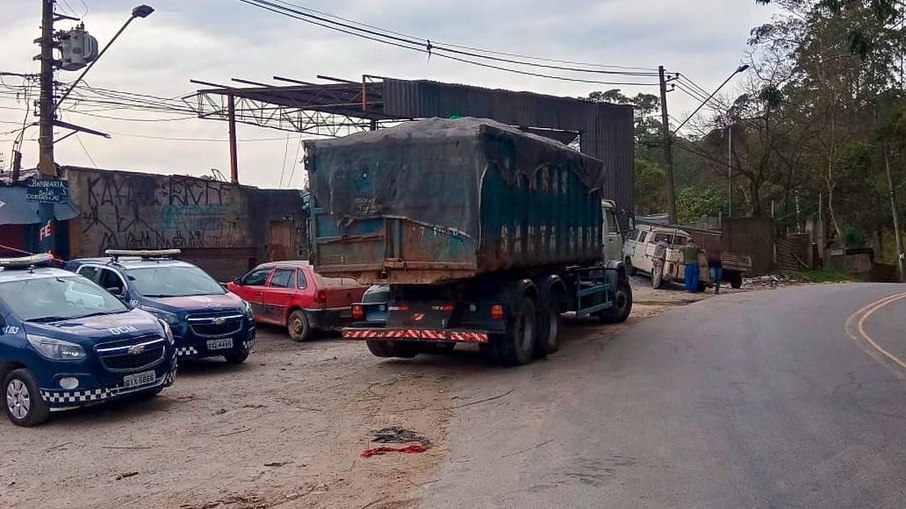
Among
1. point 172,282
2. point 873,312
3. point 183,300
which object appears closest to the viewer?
point 183,300

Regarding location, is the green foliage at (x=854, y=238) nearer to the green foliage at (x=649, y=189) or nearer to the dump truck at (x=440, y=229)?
the green foliage at (x=649, y=189)

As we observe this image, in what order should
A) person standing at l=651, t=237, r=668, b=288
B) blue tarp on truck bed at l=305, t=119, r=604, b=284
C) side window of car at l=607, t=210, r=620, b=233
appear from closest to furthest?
blue tarp on truck bed at l=305, t=119, r=604, b=284 → side window of car at l=607, t=210, r=620, b=233 → person standing at l=651, t=237, r=668, b=288

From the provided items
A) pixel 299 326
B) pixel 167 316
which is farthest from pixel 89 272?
pixel 299 326

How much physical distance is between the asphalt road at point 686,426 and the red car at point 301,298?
3500 millimetres

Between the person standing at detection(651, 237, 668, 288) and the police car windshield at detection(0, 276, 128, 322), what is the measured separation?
22.0m

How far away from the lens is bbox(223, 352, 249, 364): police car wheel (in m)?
13.7

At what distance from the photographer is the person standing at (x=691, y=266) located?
2906cm

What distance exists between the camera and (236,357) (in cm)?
1389

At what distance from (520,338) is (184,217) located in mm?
13728

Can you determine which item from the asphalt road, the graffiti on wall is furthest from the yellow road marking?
the graffiti on wall

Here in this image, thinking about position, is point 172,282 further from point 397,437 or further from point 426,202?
point 397,437

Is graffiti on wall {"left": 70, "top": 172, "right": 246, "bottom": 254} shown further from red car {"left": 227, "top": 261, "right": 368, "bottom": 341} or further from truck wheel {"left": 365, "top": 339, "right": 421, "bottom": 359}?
truck wheel {"left": 365, "top": 339, "right": 421, "bottom": 359}

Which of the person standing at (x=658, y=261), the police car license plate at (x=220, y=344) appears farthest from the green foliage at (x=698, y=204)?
the police car license plate at (x=220, y=344)

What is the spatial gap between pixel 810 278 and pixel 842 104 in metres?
10.1
